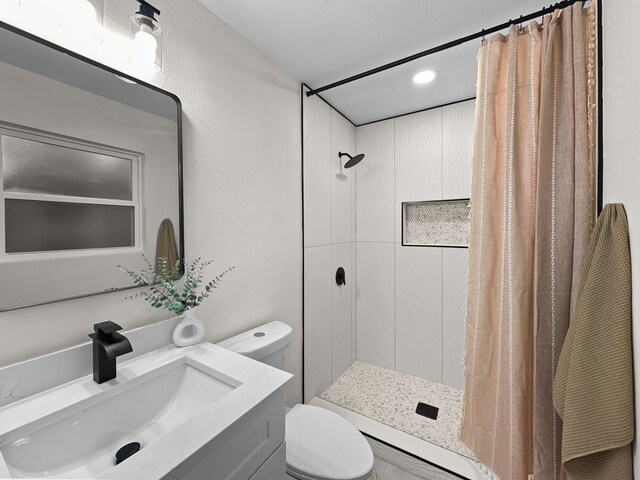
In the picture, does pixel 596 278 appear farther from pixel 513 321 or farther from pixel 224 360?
pixel 224 360

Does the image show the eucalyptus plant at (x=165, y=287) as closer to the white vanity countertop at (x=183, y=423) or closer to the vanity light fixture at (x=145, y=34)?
the white vanity countertop at (x=183, y=423)

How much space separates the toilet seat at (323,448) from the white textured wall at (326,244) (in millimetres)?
550

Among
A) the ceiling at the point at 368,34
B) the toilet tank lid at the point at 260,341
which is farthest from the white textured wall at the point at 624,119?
the toilet tank lid at the point at 260,341

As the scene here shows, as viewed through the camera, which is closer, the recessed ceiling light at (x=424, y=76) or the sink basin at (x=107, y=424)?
the sink basin at (x=107, y=424)

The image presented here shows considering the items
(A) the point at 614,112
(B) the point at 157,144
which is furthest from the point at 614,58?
(B) the point at 157,144

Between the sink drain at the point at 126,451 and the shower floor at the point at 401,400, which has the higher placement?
the sink drain at the point at 126,451

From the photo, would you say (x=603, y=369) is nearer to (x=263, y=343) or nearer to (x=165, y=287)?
(x=263, y=343)

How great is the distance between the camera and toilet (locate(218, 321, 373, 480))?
1.05 metres

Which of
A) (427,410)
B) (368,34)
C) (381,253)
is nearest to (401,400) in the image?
(427,410)

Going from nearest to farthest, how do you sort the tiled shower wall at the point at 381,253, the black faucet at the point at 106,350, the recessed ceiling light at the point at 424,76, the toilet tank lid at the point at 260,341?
the black faucet at the point at 106,350 < the toilet tank lid at the point at 260,341 < the recessed ceiling light at the point at 424,76 < the tiled shower wall at the point at 381,253

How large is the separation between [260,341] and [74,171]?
923 mm

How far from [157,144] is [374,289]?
1.97 metres

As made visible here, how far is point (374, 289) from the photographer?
8.05ft

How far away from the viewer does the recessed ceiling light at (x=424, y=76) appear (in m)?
1.64
